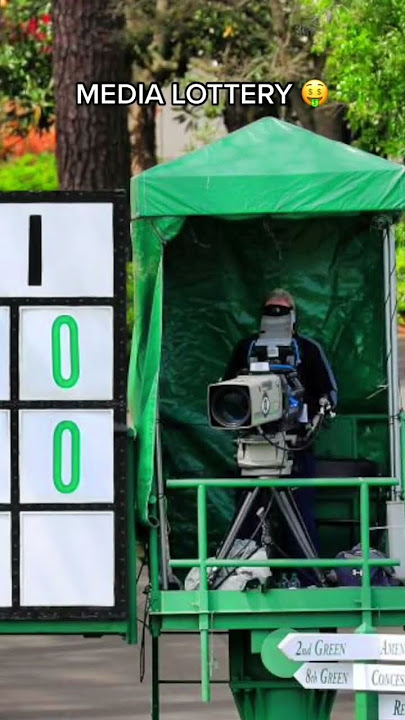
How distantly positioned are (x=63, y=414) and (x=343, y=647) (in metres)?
1.78

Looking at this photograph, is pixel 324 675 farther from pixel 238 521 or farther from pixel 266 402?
pixel 266 402

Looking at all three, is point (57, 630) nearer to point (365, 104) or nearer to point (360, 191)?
point (360, 191)

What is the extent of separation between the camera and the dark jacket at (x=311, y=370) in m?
10.4

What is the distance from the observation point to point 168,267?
1146 centimetres

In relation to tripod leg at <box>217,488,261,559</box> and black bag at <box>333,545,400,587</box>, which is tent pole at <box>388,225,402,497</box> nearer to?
black bag at <box>333,545,400,587</box>

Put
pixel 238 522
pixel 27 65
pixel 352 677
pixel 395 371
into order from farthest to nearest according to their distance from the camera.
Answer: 1. pixel 27 65
2. pixel 395 371
3. pixel 238 522
4. pixel 352 677

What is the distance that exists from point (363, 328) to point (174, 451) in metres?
1.32

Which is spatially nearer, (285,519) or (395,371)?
(285,519)

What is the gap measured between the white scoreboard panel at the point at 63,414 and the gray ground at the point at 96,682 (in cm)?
291

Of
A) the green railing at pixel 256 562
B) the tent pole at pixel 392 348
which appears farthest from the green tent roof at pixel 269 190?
the green railing at pixel 256 562

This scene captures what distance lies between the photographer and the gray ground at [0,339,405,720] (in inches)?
488

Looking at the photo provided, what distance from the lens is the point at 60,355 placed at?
951 cm

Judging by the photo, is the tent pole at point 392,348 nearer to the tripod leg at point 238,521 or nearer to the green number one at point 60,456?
the tripod leg at point 238,521

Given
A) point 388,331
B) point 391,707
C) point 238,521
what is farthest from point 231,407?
point 391,707
